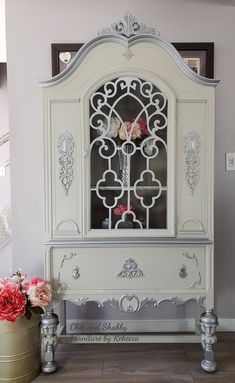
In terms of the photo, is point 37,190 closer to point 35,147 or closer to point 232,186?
point 35,147

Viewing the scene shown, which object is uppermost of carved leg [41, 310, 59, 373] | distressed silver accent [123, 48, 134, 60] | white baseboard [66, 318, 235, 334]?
distressed silver accent [123, 48, 134, 60]

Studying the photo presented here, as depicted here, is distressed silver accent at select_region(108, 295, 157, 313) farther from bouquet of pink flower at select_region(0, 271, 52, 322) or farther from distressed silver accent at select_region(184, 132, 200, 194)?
distressed silver accent at select_region(184, 132, 200, 194)

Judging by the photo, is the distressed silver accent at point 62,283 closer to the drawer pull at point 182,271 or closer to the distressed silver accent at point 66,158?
the distressed silver accent at point 66,158

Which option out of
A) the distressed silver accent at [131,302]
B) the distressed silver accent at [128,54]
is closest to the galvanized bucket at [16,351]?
the distressed silver accent at [131,302]

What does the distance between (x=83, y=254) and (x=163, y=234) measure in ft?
1.42

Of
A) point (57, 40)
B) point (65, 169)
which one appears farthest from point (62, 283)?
point (57, 40)

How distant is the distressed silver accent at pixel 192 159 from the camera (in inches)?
64.0

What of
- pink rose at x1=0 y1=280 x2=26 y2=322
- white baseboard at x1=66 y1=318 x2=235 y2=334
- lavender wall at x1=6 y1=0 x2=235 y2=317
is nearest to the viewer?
pink rose at x1=0 y1=280 x2=26 y2=322

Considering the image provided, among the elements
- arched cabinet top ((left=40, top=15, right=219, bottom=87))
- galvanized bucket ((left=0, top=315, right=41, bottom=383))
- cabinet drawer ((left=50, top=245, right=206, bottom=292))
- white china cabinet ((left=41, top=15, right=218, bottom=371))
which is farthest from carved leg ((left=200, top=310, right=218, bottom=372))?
arched cabinet top ((left=40, top=15, right=219, bottom=87))

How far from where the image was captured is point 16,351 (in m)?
1.63

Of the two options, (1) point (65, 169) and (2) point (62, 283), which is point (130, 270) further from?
(1) point (65, 169)

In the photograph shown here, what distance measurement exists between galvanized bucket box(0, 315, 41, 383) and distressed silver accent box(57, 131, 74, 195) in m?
0.73

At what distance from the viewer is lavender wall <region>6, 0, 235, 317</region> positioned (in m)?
2.03

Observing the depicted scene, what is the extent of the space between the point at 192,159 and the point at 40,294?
103cm
